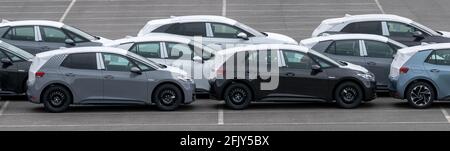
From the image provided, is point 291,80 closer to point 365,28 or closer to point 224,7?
point 365,28

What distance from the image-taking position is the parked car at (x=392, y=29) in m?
22.5

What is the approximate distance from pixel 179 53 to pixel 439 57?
5.16m

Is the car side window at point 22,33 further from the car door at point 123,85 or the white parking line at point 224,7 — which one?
the white parking line at point 224,7

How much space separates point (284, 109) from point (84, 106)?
392 cm

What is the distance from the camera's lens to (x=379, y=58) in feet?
65.9

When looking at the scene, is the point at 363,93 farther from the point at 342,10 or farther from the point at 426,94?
the point at 342,10

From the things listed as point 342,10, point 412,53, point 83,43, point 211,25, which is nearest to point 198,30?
point 211,25

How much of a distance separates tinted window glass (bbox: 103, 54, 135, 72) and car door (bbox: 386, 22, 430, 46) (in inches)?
277

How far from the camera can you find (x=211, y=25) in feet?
75.5

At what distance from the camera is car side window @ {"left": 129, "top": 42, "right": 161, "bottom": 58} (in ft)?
66.1

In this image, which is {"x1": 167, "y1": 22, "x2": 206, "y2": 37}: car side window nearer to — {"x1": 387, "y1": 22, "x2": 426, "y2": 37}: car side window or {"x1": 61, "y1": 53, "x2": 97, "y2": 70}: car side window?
{"x1": 387, "y1": 22, "x2": 426, "y2": 37}: car side window

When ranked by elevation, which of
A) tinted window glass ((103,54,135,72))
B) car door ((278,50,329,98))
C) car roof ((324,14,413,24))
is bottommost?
car door ((278,50,329,98))

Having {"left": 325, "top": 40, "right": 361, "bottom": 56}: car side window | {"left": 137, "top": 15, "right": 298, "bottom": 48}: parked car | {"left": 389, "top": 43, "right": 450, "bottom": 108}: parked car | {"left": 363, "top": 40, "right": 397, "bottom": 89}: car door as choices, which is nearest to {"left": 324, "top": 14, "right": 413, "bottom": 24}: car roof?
{"left": 137, "top": 15, "right": 298, "bottom": 48}: parked car

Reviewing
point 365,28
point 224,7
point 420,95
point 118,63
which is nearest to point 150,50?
point 118,63
